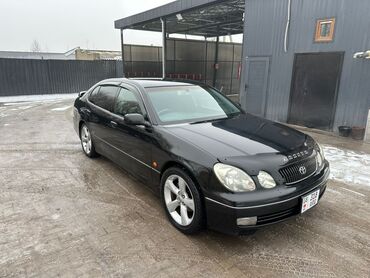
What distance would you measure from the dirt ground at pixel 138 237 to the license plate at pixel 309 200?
0.38m

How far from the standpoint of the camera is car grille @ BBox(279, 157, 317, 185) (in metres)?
2.54

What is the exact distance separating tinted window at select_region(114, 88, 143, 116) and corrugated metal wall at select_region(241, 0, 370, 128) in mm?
5501

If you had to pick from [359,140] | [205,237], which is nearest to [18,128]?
[205,237]

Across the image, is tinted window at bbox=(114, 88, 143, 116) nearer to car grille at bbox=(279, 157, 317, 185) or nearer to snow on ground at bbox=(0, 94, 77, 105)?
car grille at bbox=(279, 157, 317, 185)

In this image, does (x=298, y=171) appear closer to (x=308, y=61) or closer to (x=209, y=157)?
(x=209, y=157)

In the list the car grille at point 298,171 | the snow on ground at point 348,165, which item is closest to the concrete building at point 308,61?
the snow on ground at point 348,165

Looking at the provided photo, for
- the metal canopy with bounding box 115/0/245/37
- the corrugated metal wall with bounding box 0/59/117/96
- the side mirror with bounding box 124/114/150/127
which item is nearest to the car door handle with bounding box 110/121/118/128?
the side mirror with bounding box 124/114/150/127

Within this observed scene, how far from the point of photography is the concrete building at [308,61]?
21.4 ft

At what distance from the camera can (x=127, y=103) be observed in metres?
3.84

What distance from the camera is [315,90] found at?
24.4 feet

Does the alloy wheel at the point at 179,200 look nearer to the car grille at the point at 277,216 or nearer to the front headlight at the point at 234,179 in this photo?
the front headlight at the point at 234,179

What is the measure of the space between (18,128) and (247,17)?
24.6ft

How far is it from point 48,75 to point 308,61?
14582mm

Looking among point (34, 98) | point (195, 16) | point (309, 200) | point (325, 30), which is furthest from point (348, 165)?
point (34, 98)
